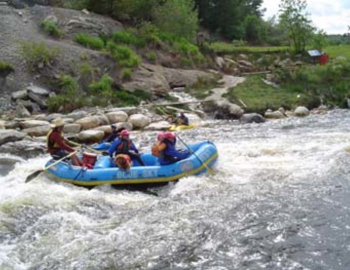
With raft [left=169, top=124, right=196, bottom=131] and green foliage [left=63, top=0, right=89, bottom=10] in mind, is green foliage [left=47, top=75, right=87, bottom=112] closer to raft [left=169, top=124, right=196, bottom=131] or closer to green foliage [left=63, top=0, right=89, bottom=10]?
raft [left=169, top=124, right=196, bottom=131]

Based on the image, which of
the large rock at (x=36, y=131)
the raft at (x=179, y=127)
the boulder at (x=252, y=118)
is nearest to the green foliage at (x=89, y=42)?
the raft at (x=179, y=127)

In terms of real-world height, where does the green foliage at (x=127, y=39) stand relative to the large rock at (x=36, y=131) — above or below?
above

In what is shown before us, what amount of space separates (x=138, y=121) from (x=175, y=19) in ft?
46.7

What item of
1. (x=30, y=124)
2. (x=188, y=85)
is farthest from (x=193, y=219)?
(x=188, y=85)

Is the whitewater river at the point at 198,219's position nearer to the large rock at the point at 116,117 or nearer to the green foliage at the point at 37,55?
the large rock at the point at 116,117

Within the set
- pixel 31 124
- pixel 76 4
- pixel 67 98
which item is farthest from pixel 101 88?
pixel 76 4

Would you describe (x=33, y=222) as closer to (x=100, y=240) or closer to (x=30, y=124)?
(x=100, y=240)

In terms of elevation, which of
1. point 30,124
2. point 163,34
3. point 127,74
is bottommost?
point 30,124

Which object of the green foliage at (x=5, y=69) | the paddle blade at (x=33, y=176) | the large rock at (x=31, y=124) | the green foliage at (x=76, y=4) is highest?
the green foliage at (x=76, y=4)

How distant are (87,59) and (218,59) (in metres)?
11.4

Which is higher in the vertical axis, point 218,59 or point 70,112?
point 218,59

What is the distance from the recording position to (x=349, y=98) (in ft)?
74.1

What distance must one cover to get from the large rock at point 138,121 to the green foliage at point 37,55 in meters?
5.72

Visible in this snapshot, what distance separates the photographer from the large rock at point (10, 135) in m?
15.2
